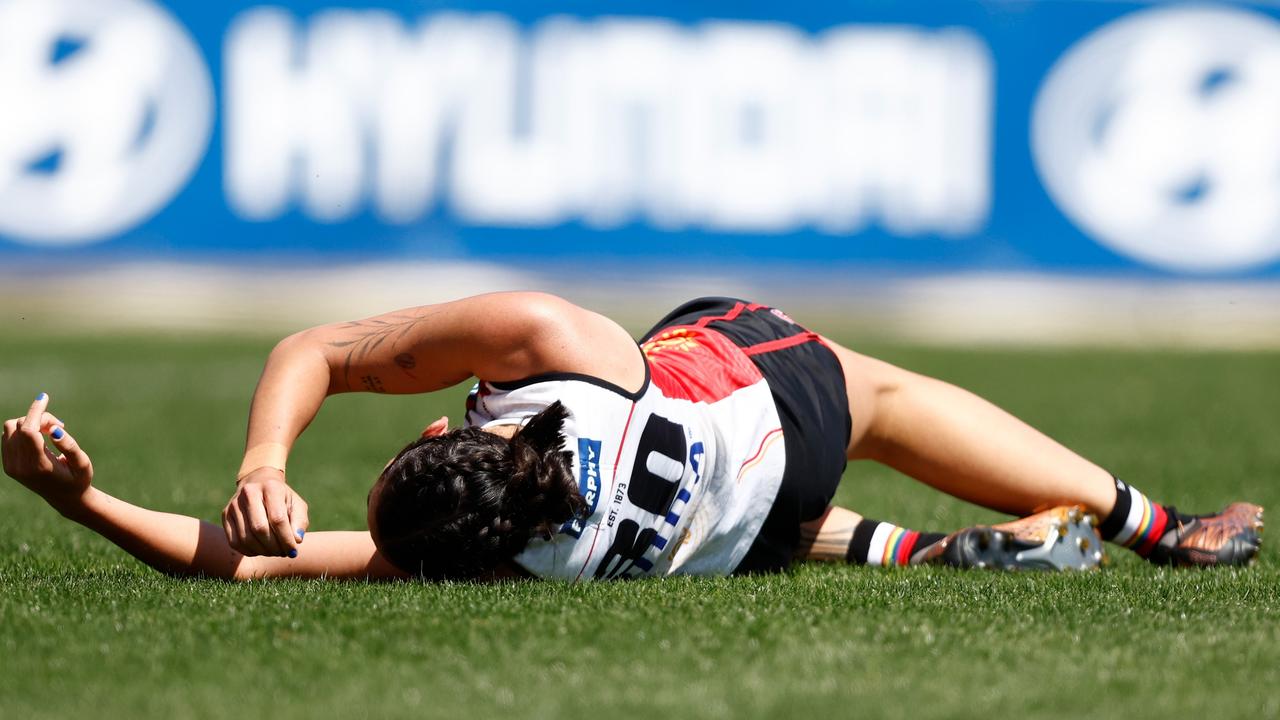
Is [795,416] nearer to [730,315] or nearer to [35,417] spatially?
[730,315]

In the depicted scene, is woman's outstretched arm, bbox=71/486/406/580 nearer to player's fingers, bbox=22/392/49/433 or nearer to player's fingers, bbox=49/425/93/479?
player's fingers, bbox=49/425/93/479

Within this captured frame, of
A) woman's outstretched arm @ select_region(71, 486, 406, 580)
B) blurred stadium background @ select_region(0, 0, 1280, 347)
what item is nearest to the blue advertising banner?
blurred stadium background @ select_region(0, 0, 1280, 347)

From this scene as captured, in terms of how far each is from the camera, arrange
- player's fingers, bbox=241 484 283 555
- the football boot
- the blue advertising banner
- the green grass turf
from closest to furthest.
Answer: the green grass turf < player's fingers, bbox=241 484 283 555 < the football boot < the blue advertising banner

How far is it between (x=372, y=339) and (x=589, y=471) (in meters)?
0.61

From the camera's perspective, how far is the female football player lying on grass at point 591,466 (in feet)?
10.4

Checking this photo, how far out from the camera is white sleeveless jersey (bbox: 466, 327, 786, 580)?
3277 millimetres

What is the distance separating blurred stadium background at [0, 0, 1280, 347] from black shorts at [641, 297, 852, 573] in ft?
35.9

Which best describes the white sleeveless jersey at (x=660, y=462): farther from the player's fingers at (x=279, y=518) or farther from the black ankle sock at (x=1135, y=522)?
the black ankle sock at (x=1135, y=522)

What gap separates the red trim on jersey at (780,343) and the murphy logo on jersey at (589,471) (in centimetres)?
80

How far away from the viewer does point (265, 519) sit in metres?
3.00

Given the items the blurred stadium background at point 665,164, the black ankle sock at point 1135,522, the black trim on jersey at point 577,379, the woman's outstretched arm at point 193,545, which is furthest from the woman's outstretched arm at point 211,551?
the blurred stadium background at point 665,164

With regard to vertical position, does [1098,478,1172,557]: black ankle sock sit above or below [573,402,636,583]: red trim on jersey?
below

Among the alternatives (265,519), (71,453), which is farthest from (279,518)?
(71,453)

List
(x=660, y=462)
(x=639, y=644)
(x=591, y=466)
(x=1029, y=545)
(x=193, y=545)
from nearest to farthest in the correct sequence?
(x=639, y=644) < (x=591, y=466) < (x=660, y=462) < (x=193, y=545) < (x=1029, y=545)
